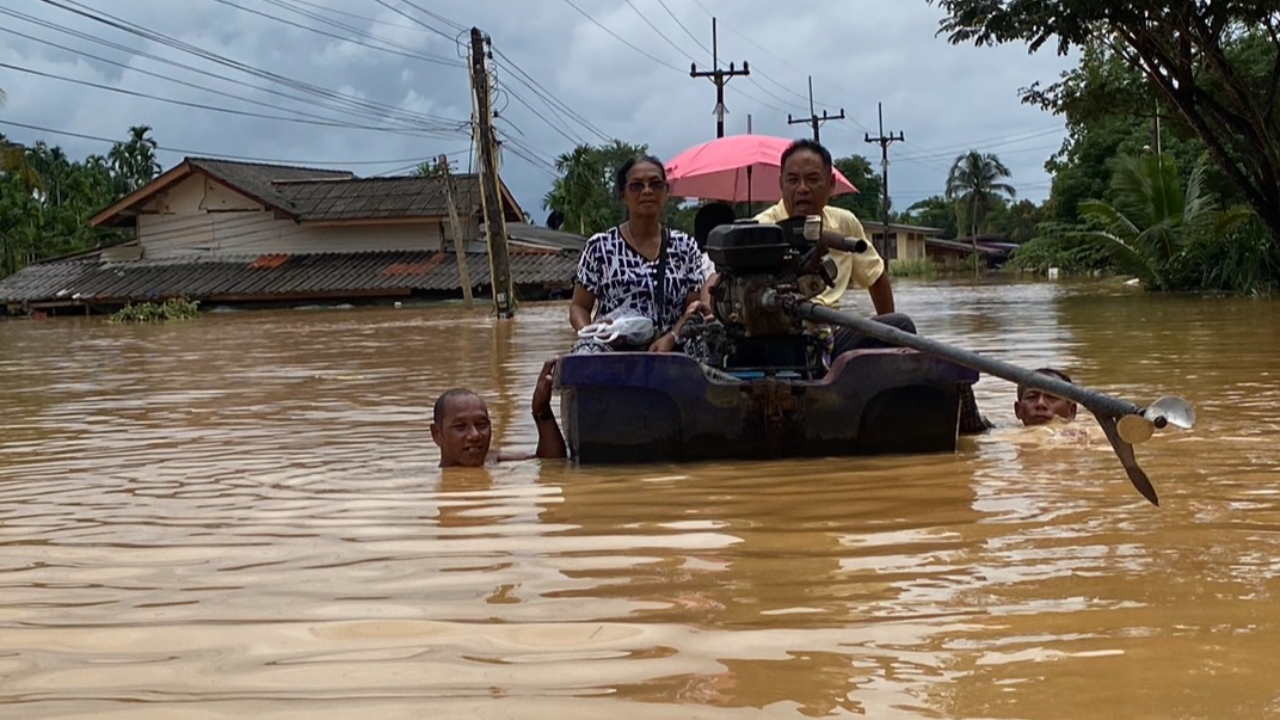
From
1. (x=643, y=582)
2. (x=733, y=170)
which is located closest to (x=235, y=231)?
(x=733, y=170)

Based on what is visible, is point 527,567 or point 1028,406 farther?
point 1028,406

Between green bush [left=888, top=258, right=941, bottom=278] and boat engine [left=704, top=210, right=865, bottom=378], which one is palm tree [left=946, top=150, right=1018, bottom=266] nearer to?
green bush [left=888, top=258, right=941, bottom=278]

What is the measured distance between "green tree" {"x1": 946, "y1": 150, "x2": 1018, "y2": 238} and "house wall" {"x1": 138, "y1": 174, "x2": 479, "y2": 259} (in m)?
44.4

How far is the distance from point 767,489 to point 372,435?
2.94 metres

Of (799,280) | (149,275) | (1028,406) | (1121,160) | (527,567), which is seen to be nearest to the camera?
(527,567)

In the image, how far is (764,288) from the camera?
15.3 feet

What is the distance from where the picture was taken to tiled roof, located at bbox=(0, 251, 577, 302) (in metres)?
35.5

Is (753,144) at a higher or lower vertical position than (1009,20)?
lower

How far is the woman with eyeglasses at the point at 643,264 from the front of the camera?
5672 millimetres

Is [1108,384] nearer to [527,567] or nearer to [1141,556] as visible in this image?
[1141,556]

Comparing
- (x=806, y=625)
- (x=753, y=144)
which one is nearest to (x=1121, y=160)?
(x=753, y=144)

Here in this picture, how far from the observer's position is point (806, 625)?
8.88 ft

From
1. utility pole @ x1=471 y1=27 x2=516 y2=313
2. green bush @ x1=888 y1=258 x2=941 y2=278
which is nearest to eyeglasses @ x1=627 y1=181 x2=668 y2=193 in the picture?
utility pole @ x1=471 y1=27 x2=516 y2=313

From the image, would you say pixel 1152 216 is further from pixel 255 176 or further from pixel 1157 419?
pixel 255 176
